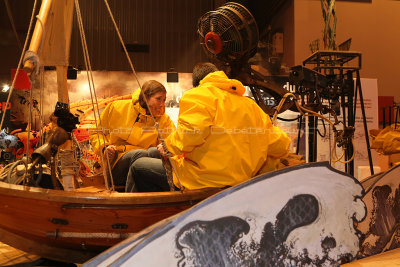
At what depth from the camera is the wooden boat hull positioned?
148 cm

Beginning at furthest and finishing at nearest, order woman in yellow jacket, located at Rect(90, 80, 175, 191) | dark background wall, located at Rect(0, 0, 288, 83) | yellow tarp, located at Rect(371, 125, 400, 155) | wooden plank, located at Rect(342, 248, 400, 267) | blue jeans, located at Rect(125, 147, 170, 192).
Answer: dark background wall, located at Rect(0, 0, 288, 83) < yellow tarp, located at Rect(371, 125, 400, 155) < woman in yellow jacket, located at Rect(90, 80, 175, 191) < blue jeans, located at Rect(125, 147, 170, 192) < wooden plank, located at Rect(342, 248, 400, 267)

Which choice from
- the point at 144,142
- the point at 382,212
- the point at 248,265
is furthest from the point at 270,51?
the point at 248,265

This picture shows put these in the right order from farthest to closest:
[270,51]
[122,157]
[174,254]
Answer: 1. [270,51]
2. [122,157]
3. [174,254]

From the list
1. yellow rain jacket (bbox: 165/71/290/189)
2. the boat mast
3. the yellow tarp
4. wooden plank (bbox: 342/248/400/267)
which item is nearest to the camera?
wooden plank (bbox: 342/248/400/267)

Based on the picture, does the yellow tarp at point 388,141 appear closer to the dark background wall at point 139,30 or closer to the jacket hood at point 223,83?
the dark background wall at point 139,30

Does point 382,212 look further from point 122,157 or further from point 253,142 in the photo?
point 122,157

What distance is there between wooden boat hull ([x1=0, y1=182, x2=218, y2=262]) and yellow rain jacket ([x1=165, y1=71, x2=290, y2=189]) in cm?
12

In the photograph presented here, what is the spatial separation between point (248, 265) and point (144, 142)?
68.2 inches

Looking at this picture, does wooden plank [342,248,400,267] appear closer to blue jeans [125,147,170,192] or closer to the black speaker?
blue jeans [125,147,170,192]

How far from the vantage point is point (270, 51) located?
14.7 feet

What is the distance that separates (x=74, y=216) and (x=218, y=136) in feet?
2.34

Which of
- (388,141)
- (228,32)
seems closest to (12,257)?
(228,32)

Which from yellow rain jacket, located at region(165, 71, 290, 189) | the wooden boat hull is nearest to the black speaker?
yellow rain jacket, located at region(165, 71, 290, 189)

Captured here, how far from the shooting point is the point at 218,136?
168 cm
